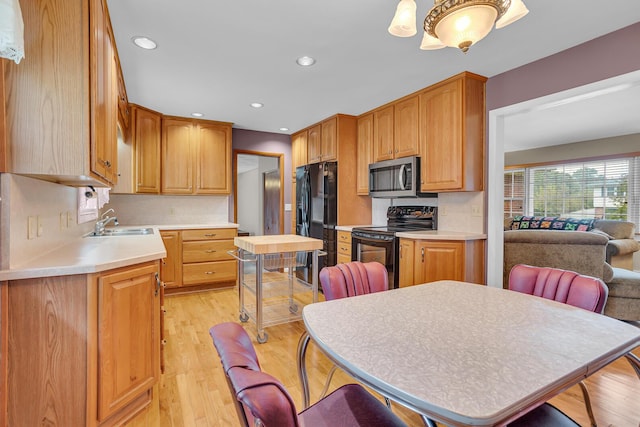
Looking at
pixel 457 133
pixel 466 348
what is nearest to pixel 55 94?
pixel 466 348

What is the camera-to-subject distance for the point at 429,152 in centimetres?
327

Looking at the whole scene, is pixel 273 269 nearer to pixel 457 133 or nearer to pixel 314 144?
pixel 457 133

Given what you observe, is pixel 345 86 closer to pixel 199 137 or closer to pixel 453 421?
pixel 199 137

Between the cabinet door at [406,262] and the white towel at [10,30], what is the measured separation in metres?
2.93

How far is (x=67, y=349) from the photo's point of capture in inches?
55.6

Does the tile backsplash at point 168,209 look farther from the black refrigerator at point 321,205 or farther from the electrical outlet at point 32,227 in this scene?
the electrical outlet at point 32,227

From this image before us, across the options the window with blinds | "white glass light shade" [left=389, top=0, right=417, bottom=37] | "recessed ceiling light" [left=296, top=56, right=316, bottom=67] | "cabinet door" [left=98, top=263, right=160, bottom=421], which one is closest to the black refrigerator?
"recessed ceiling light" [left=296, top=56, right=316, bottom=67]

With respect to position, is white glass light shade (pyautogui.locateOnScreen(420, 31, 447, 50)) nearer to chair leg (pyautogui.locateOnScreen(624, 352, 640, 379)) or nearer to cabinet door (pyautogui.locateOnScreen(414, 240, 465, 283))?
chair leg (pyautogui.locateOnScreen(624, 352, 640, 379))

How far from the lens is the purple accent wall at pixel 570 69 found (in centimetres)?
218

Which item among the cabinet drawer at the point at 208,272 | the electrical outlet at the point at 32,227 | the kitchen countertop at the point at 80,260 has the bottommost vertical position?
the cabinet drawer at the point at 208,272

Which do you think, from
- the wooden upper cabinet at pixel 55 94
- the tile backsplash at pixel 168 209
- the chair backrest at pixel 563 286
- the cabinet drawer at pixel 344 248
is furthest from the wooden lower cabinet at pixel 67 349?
the tile backsplash at pixel 168 209

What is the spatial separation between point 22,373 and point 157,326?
25.6 inches

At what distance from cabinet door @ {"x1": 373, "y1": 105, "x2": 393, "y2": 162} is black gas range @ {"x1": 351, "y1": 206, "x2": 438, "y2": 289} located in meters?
0.69

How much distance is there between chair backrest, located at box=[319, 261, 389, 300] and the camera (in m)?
1.57
